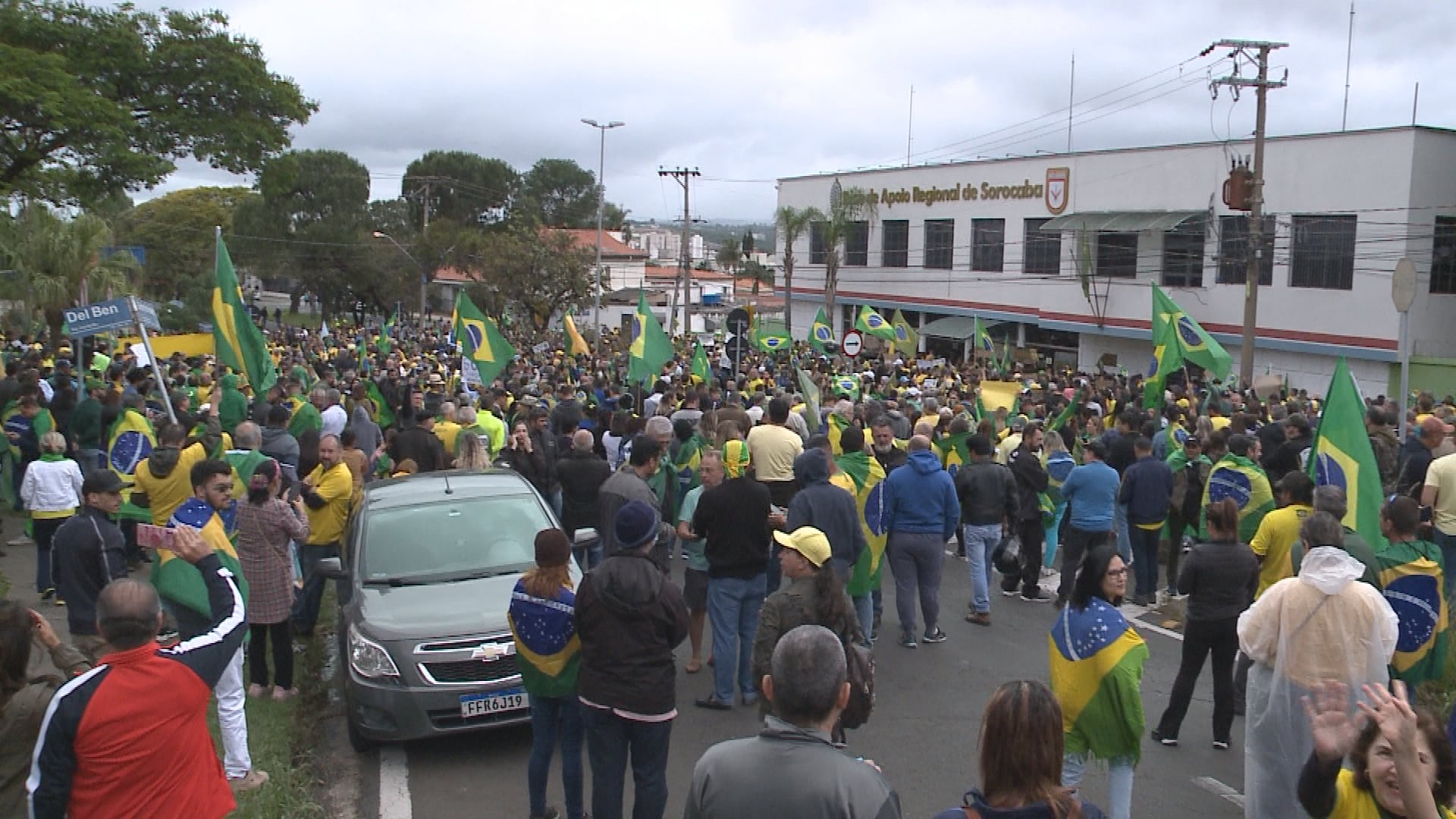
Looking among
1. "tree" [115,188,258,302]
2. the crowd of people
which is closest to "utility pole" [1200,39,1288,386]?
the crowd of people

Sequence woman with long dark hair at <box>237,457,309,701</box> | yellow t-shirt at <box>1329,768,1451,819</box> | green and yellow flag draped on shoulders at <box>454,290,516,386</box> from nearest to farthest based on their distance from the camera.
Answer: yellow t-shirt at <box>1329,768,1451,819</box> → woman with long dark hair at <box>237,457,309,701</box> → green and yellow flag draped on shoulders at <box>454,290,516,386</box>

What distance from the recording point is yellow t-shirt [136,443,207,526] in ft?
29.5

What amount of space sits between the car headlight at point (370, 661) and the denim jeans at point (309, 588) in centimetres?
212

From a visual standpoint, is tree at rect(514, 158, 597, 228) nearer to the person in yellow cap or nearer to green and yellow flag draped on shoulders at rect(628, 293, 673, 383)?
green and yellow flag draped on shoulders at rect(628, 293, 673, 383)

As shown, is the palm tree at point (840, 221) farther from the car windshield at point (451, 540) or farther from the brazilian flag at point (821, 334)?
the car windshield at point (451, 540)

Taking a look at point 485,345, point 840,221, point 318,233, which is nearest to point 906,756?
point 485,345

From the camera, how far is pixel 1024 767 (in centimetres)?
325

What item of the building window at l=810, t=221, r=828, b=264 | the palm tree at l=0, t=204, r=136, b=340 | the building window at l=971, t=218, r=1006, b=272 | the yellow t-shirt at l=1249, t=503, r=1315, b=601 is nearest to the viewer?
the yellow t-shirt at l=1249, t=503, r=1315, b=601

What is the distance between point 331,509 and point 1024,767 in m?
6.80

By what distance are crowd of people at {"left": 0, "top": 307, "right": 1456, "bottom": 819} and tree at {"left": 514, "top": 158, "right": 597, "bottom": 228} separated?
8222 centimetres

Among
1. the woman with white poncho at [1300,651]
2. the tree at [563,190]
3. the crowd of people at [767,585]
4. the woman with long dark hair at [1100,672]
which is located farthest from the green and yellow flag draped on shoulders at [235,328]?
the tree at [563,190]

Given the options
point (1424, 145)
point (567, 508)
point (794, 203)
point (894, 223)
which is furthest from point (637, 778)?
point (794, 203)

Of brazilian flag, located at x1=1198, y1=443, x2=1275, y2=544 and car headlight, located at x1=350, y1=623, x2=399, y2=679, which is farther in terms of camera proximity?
brazilian flag, located at x1=1198, y1=443, x2=1275, y2=544

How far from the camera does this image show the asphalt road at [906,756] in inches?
256
